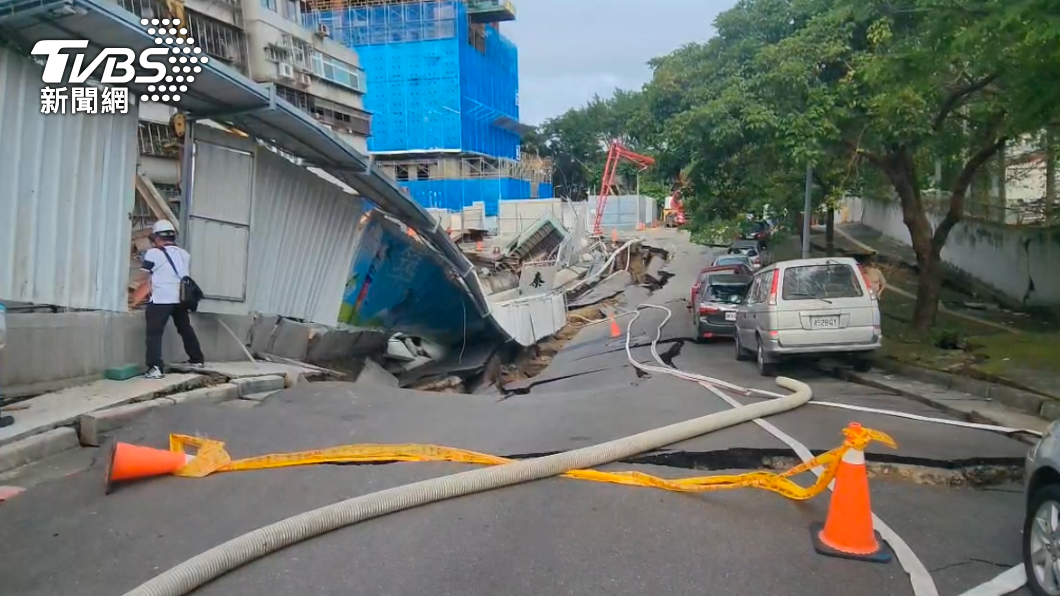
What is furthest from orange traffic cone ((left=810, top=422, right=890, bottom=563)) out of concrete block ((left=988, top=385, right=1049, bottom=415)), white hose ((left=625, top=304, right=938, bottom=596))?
concrete block ((left=988, top=385, right=1049, bottom=415))

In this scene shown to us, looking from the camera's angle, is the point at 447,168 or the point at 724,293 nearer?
the point at 724,293

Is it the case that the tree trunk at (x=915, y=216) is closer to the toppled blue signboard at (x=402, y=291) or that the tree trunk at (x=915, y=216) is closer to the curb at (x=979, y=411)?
the curb at (x=979, y=411)

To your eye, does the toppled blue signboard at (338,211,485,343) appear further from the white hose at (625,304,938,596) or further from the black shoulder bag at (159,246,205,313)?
the white hose at (625,304,938,596)

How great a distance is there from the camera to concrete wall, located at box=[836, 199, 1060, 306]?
19922 mm

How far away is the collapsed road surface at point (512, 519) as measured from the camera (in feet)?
14.6

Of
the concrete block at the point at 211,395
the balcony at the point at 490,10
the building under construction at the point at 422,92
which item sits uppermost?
the balcony at the point at 490,10

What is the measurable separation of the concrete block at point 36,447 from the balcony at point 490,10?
76.3m

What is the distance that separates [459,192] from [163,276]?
63.4 meters

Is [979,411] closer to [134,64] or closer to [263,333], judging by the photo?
[263,333]

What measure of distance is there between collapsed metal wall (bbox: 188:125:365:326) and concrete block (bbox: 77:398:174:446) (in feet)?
9.54

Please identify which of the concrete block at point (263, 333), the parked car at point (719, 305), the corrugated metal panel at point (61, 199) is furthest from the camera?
the parked car at point (719, 305)

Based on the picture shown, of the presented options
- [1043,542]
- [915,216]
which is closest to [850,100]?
[915,216]

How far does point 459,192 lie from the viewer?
7150 centimetres

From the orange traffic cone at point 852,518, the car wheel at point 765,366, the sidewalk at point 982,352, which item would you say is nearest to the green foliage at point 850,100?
the sidewalk at point 982,352
